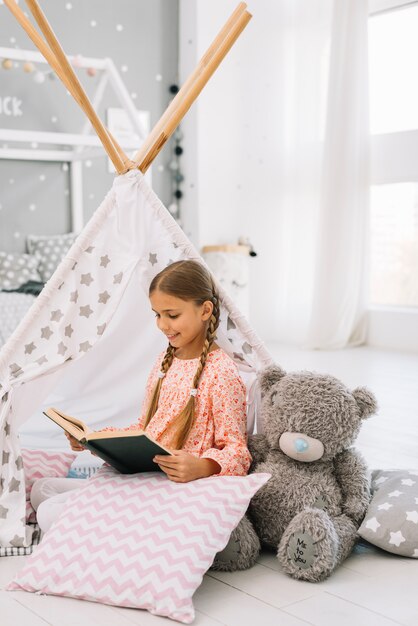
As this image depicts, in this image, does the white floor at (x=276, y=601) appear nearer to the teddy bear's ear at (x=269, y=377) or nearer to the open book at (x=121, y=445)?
the open book at (x=121, y=445)

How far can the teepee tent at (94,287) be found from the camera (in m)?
1.88

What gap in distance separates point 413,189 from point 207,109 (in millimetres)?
1343

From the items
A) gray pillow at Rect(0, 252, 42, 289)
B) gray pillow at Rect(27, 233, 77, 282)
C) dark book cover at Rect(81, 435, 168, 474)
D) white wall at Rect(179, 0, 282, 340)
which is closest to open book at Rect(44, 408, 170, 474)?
dark book cover at Rect(81, 435, 168, 474)

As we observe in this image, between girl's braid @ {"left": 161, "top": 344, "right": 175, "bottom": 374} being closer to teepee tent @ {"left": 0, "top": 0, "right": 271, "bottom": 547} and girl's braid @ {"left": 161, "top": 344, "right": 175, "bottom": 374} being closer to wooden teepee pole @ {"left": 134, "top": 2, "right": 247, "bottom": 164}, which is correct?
teepee tent @ {"left": 0, "top": 0, "right": 271, "bottom": 547}

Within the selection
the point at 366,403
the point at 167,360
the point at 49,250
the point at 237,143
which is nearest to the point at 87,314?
the point at 167,360

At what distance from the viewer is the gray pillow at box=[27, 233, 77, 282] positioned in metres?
4.22

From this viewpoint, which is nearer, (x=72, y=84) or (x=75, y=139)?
(x=72, y=84)

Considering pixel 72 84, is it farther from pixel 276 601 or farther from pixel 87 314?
pixel 276 601

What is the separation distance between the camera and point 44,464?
2115mm

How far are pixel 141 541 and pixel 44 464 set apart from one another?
0.63 m

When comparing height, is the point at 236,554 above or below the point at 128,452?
below

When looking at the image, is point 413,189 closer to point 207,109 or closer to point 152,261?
point 207,109

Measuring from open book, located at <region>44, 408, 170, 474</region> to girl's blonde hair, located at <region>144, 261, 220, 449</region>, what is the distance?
0.14m

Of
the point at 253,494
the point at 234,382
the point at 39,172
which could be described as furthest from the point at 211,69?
the point at 39,172
